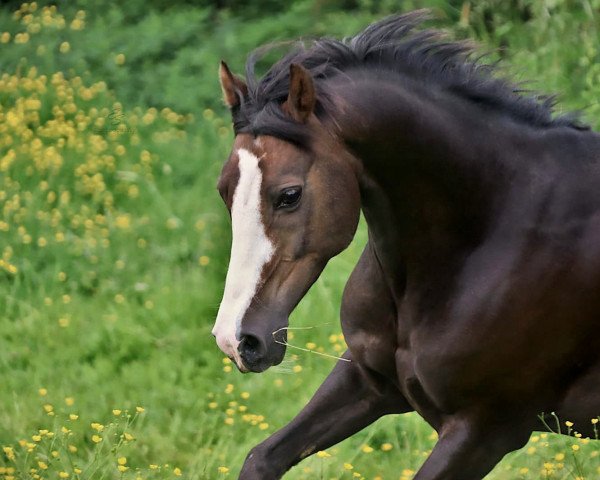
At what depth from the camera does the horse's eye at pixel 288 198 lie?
3500mm

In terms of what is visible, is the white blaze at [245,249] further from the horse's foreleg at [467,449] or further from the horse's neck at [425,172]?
the horse's foreleg at [467,449]

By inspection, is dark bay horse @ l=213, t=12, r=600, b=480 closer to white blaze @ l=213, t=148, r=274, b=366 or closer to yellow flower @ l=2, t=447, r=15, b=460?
white blaze @ l=213, t=148, r=274, b=366

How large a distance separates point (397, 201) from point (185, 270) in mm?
3452

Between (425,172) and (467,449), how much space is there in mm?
804

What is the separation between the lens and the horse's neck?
146 inches

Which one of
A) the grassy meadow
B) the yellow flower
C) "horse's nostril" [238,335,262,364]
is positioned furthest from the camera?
the grassy meadow

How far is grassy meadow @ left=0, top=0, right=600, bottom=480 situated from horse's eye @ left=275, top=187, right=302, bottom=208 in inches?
33.1

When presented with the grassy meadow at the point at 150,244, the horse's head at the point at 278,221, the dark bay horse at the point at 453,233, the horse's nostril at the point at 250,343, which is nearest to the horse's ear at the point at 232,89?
the dark bay horse at the point at 453,233

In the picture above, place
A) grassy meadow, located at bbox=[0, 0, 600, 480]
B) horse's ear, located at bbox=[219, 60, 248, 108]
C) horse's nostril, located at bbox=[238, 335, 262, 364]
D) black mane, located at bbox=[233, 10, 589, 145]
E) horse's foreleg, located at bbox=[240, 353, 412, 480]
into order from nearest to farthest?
horse's nostril, located at bbox=[238, 335, 262, 364] → black mane, located at bbox=[233, 10, 589, 145] → horse's ear, located at bbox=[219, 60, 248, 108] → horse's foreleg, located at bbox=[240, 353, 412, 480] → grassy meadow, located at bbox=[0, 0, 600, 480]

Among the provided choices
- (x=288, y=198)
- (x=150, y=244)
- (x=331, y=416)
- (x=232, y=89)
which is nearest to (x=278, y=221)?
(x=288, y=198)

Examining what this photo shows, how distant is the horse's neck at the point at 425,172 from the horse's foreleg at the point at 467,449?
0.46m

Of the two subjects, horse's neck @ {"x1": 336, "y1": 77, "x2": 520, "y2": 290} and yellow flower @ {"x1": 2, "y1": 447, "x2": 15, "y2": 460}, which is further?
yellow flower @ {"x1": 2, "y1": 447, "x2": 15, "y2": 460}

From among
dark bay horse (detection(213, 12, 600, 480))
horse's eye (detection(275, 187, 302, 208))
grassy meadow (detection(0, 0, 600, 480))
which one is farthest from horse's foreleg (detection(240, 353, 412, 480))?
horse's eye (detection(275, 187, 302, 208))

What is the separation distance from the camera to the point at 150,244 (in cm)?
738
